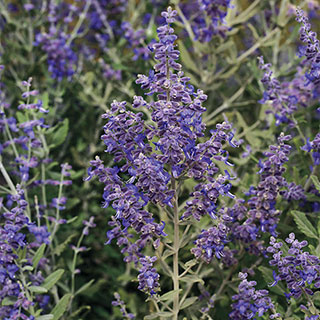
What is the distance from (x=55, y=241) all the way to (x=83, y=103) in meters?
0.98

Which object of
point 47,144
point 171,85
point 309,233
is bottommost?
point 309,233

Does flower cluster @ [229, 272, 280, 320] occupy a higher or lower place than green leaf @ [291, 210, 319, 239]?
lower

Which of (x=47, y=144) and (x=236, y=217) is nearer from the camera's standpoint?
(x=236, y=217)

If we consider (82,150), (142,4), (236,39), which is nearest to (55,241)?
(82,150)

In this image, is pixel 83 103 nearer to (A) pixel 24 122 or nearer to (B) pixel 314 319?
(A) pixel 24 122

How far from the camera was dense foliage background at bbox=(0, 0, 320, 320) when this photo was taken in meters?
1.84

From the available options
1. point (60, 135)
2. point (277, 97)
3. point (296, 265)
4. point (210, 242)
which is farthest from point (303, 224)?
point (60, 135)

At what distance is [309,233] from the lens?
1869 mm

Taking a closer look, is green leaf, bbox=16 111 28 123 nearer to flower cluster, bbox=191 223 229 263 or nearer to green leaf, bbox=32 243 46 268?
green leaf, bbox=32 243 46 268

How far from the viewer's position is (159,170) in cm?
155

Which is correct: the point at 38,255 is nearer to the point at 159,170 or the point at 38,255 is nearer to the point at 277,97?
the point at 159,170

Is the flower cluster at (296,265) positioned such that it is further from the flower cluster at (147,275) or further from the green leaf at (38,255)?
the green leaf at (38,255)

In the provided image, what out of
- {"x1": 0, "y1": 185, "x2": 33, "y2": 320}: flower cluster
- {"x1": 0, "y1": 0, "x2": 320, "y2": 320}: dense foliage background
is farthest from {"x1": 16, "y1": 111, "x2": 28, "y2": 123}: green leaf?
{"x1": 0, "y1": 185, "x2": 33, "y2": 320}: flower cluster

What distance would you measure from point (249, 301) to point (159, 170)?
23.1 inches
